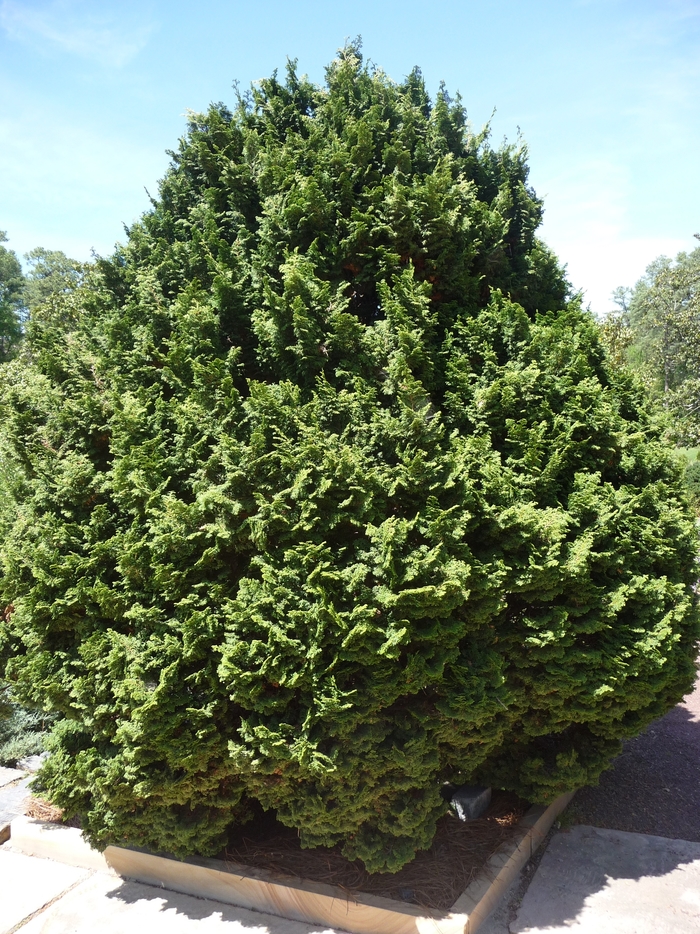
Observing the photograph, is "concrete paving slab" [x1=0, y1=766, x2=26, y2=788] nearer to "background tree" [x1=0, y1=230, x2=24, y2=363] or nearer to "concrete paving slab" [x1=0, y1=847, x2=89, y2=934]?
"concrete paving slab" [x1=0, y1=847, x2=89, y2=934]

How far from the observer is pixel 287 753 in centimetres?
319

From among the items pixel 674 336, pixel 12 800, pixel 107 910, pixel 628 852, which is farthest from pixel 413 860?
pixel 674 336

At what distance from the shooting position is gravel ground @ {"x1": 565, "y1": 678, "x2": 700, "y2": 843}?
444 centimetres

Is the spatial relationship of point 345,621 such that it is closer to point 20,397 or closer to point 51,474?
point 51,474

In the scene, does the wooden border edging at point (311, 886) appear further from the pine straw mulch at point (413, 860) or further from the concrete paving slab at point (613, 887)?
the concrete paving slab at point (613, 887)

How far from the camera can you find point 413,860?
3.85 meters

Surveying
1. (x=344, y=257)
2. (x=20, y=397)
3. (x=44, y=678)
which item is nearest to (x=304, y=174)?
(x=344, y=257)

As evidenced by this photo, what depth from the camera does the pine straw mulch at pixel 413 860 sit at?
358 cm

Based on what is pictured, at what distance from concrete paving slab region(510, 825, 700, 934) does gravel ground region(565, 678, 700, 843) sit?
0.22m

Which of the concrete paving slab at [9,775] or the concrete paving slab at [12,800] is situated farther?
the concrete paving slab at [9,775]

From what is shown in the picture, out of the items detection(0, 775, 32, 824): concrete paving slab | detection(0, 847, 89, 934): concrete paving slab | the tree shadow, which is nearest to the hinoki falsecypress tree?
the tree shadow

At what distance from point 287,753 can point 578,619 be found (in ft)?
5.97

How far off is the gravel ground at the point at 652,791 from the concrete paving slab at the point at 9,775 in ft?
15.8

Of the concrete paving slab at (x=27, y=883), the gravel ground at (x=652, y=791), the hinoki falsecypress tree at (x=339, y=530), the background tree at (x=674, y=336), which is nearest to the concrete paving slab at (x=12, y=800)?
the concrete paving slab at (x=27, y=883)
